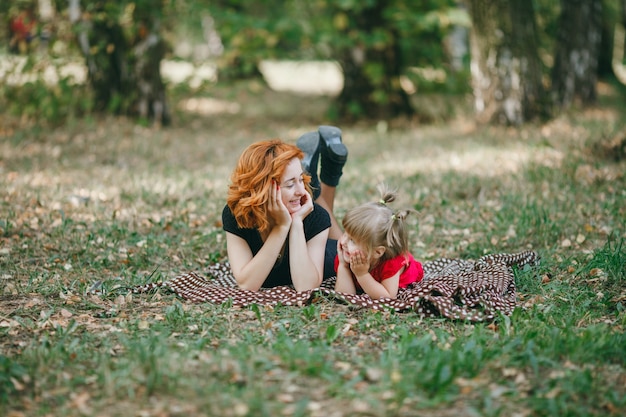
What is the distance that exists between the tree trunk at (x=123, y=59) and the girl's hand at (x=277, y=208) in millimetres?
6814

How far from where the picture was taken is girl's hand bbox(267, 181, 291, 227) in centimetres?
405

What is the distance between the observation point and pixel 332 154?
4.83m

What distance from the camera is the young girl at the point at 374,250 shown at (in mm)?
3947

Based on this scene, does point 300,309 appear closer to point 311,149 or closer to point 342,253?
point 342,253

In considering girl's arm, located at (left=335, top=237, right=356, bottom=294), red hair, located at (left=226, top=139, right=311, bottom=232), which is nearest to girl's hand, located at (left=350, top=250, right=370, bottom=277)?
girl's arm, located at (left=335, top=237, right=356, bottom=294)

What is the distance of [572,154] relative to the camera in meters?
7.70

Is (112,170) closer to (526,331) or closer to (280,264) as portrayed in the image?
(280,264)

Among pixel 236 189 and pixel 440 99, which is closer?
pixel 236 189

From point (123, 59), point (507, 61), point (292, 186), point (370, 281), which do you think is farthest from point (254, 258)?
point (123, 59)

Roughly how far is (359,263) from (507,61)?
20.8ft

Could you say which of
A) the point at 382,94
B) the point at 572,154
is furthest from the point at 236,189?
the point at 382,94

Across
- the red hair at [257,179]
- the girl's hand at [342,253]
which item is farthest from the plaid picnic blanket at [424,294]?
the red hair at [257,179]

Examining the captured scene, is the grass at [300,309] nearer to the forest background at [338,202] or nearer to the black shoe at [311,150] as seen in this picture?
the forest background at [338,202]

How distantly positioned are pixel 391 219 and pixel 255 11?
14.0 m
